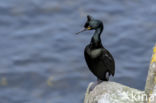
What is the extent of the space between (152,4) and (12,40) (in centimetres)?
806

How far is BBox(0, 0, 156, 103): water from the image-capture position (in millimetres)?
20125

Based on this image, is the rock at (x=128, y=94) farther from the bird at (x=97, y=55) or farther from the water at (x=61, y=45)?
the water at (x=61, y=45)

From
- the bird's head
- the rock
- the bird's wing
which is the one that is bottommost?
the rock

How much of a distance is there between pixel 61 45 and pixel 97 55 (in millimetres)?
13043

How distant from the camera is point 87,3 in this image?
24.5 metres

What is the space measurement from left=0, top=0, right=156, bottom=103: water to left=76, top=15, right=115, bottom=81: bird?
1032 cm

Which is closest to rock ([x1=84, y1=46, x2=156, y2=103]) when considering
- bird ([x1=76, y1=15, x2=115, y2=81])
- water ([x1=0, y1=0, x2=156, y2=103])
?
bird ([x1=76, y1=15, x2=115, y2=81])

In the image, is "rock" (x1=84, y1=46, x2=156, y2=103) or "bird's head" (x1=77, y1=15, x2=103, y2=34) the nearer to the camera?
"rock" (x1=84, y1=46, x2=156, y2=103)

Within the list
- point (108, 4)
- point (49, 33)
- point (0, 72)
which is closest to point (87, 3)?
point (108, 4)

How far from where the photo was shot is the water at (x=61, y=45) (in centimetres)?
2012

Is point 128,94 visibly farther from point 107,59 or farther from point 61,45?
point 61,45

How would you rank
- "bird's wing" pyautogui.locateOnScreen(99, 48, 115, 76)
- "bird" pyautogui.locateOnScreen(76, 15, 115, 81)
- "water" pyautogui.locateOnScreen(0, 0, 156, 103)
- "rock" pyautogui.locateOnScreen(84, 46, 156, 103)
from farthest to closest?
"water" pyautogui.locateOnScreen(0, 0, 156, 103), "bird's wing" pyautogui.locateOnScreen(99, 48, 115, 76), "bird" pyautogui.locateOnScreen(76, 15, 115, 81), "rock" pyautogui.locateOnScreen(84, 46, 156, 103)

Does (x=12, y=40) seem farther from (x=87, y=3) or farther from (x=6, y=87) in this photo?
(x=87, y=3)

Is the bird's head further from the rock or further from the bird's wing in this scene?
the rock
